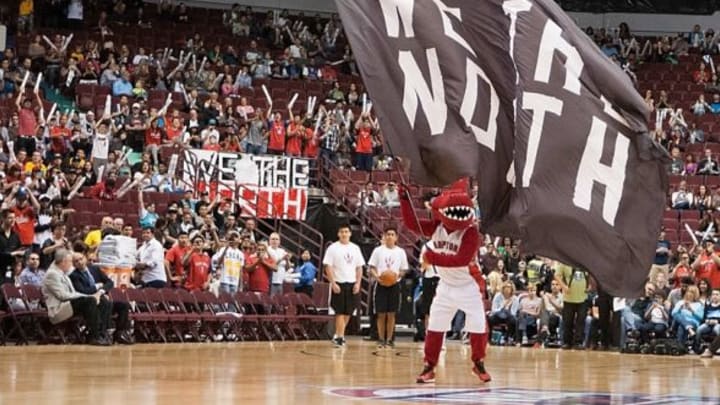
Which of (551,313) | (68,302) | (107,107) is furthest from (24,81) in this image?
(551,313)

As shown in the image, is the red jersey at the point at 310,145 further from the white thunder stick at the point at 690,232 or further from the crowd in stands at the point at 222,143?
the white thunder stick at the point at 690,232

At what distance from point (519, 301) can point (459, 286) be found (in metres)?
11.8

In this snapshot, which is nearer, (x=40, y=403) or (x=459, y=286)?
(x=40, y=403)

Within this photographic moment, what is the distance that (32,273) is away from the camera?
20.5m

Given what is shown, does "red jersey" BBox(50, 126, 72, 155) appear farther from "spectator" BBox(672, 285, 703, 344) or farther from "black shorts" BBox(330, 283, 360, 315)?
"spectator" BBox(672, 285, 703, 344)

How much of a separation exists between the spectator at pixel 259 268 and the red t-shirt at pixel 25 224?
3.95m

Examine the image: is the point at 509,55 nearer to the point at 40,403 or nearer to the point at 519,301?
the point at 40,403

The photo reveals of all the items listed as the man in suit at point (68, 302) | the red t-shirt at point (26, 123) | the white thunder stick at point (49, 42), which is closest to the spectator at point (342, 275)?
the man in suit at point (68, 302)

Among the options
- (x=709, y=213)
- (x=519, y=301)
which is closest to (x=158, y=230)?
(x=519, y=301)

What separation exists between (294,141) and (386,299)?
941 cm

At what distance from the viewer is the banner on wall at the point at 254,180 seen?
2795cm

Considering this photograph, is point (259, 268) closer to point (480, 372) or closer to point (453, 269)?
point (480, 372)

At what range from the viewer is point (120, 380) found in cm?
1347

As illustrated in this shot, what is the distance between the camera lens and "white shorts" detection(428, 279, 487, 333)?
14.3 meters
